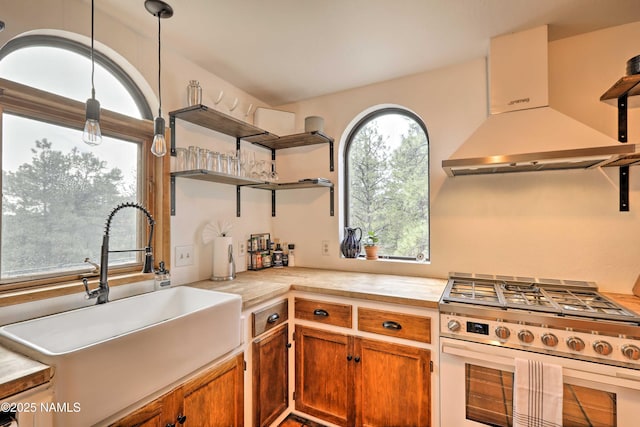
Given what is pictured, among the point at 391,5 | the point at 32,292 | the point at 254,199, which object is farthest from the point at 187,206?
the point at 391,5

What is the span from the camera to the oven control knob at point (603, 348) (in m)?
1.24

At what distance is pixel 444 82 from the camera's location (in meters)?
2.14

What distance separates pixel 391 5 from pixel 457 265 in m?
1.69

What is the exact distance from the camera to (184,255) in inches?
76.9

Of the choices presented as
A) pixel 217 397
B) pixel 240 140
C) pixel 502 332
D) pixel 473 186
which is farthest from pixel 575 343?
pixel 240 140

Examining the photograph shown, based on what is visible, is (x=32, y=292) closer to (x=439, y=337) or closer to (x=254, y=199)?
(x=254, y=199)

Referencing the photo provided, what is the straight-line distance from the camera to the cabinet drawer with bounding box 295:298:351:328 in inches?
71.1

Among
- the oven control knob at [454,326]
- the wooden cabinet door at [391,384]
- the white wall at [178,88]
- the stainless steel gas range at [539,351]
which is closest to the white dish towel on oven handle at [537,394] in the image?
the stainless steel gas range at [539,351]

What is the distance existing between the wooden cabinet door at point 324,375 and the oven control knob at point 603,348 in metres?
1.16

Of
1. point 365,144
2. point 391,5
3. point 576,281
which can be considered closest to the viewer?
point 391,5

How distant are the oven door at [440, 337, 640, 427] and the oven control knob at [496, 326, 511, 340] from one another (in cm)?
5

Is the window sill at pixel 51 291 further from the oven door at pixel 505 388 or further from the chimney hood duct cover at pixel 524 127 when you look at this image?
the chimney hood duct cover at pixel 524 127

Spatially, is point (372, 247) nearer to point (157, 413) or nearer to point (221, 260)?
point (221, 260)

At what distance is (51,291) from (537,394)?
225cm
